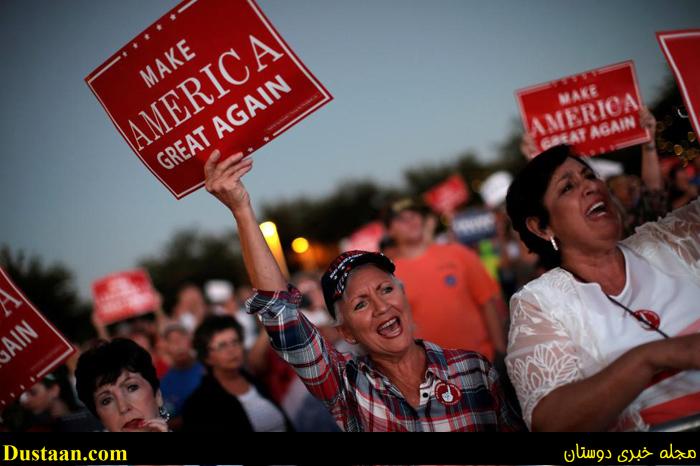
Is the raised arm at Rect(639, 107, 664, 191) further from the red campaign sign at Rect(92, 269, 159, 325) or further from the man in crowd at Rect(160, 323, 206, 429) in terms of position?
the red campaign sign at Rect(92, 269, 159, 325)

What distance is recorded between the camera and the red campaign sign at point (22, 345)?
275 centimetres

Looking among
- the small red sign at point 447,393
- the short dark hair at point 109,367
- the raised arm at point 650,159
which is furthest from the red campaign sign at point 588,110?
the short dark hair at point 109,367

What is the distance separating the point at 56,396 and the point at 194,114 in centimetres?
304

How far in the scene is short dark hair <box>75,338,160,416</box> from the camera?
7.50 ft

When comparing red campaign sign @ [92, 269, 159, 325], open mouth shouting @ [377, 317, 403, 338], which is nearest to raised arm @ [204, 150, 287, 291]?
open mouth shouting @ [377, 317, 403, 338]

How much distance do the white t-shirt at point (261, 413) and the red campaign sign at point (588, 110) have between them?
7.80 feet

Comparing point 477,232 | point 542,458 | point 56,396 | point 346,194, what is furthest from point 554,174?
point 346,194

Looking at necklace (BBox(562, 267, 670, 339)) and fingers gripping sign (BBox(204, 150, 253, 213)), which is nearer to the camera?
necklace (BBox(562, 267, 670, 339))

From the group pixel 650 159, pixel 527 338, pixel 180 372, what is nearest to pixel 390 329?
pixel 527 338

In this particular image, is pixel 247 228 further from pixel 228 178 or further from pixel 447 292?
pixel 447 292

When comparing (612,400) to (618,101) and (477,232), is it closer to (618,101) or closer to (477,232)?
(618,101)

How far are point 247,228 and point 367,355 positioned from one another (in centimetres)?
70

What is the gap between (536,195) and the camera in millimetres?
2164

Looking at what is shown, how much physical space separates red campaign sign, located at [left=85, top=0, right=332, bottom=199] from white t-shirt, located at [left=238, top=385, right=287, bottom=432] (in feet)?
5.97
